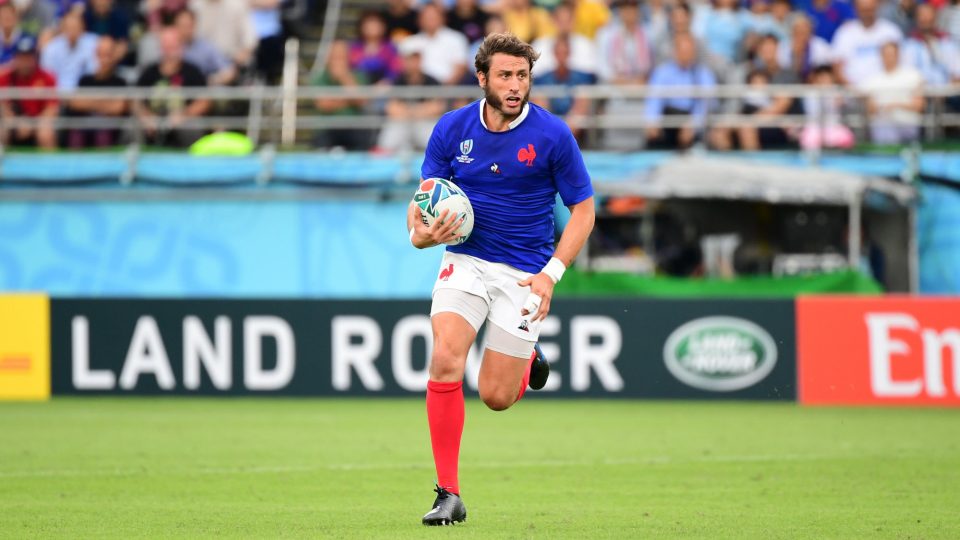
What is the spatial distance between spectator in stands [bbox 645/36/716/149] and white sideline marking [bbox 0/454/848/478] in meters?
8.30

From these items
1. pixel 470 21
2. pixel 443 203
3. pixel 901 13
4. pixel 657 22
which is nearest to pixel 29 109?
pixel 470 21

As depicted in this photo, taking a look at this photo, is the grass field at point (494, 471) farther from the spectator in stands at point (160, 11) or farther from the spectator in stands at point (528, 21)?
the spectator in stands at point (160, 11)

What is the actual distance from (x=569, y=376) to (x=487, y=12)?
230 inches

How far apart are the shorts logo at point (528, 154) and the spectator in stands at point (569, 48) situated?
11731mm

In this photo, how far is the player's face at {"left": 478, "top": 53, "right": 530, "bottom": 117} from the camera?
7.80 metres

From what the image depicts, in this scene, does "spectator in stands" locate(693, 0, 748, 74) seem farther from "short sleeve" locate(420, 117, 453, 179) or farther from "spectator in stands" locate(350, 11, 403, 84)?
"short sleeve" locate(420, 117, 453, 179)

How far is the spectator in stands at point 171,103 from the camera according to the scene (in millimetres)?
20328

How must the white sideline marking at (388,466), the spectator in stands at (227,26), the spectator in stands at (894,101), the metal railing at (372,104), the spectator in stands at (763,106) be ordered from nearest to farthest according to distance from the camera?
the white sideline marking at (388,466)
the metal railing at (372,104)
the spectator in stands at (894,101)
the spectator in stands at (763,106)
the spectator in stands at (227,26)

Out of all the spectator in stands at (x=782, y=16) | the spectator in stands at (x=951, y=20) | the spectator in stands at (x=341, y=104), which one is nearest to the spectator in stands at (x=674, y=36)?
the spectator in stands at (x=782, y=16)

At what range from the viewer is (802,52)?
1966 cm

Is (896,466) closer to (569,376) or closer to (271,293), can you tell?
(569,376)

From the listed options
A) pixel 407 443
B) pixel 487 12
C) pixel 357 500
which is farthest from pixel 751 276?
pixel 357 500

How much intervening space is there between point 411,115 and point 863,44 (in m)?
5.67

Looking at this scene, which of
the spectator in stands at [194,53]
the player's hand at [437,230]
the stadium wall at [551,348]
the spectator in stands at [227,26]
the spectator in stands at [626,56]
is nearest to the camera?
the player's hand at [437,230]
